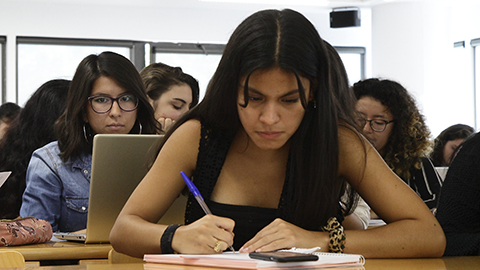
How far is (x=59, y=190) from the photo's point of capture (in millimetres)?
2365

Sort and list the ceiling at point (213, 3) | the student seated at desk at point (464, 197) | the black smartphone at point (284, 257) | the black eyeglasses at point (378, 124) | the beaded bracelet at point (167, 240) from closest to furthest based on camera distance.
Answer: the black smartphone at point (284, 257) → the beaded bracelet at point (167, 240) → the student seated at desk at point (464, 197) → the black eyeglasses at point (378, 124) → the ceiling at point (213, 3)

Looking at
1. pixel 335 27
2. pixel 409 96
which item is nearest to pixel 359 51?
pixel 335 27

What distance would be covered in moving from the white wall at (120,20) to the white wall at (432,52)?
75 centimetres

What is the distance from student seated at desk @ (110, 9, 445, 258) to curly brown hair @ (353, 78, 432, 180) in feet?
5.30

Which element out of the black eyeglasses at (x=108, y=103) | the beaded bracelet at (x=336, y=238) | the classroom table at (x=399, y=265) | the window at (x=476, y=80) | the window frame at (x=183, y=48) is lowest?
the classroom table at (x=399, y=265)

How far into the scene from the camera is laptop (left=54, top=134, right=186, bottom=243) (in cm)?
173

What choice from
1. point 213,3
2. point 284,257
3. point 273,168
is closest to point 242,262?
point 284,257

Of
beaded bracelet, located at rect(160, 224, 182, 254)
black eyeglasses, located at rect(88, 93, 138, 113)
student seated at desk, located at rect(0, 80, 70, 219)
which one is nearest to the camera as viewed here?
beaded bracelet, located at rect(160, 224, 182, 254)

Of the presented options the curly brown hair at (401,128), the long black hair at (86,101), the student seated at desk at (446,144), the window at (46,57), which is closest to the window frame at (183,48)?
the window at (46,57)

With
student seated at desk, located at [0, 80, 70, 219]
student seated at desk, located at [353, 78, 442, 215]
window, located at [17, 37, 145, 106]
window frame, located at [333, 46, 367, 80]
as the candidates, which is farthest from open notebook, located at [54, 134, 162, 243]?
window frame, located at [333, 46, 367, 80]

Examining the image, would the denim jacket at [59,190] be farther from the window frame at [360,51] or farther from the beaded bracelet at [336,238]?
the window frame at [360,51]

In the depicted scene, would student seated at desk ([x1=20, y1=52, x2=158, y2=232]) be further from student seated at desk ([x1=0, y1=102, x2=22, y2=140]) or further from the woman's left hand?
student seated at desk ([x1=0, y1=102, x2=22, y2=140])

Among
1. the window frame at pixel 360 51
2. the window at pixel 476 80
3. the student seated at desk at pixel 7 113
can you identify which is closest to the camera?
the student seated at desk at pixel 7 113

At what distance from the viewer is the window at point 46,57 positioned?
777cm
